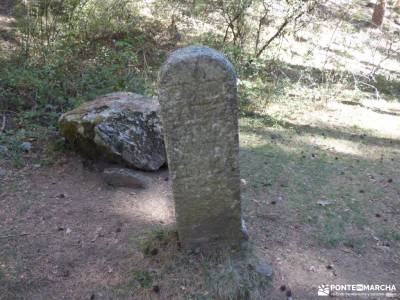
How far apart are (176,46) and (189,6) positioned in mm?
1255

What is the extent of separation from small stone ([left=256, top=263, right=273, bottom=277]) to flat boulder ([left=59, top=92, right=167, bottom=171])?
90.5 inches

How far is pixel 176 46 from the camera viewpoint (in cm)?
1130

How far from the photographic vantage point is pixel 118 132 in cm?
548

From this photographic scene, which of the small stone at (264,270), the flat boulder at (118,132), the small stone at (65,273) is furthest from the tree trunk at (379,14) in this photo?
the small stone at (65,273)

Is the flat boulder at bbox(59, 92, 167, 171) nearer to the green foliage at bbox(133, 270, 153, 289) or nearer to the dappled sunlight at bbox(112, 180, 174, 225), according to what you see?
the dappled sunlight at bbox(112, 180, 174, 225)

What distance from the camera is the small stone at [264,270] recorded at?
153 inches

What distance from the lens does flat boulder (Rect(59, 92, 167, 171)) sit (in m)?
5.42

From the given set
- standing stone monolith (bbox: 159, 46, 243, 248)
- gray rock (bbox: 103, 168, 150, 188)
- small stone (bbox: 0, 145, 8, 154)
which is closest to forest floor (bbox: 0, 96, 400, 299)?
gray rock (bbox: 103, 168, 150, 188)

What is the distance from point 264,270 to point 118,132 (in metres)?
2.67

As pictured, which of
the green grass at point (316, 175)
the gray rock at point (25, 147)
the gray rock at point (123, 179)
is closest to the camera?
the green grass at point (316, 175)

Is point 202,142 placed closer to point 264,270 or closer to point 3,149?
point 264,270
